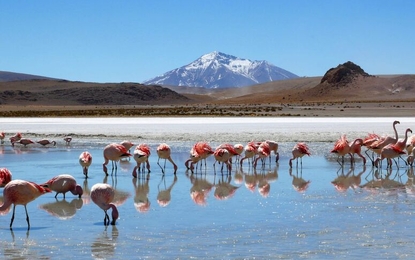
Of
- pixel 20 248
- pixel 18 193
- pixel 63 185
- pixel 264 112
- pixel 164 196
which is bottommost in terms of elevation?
pixel 20 248

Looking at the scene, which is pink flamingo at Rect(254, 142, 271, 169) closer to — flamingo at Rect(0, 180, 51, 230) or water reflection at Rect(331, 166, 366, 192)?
water reflection at Rect(331, 166, 366, 192)

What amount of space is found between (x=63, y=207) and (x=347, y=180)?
5.13 m

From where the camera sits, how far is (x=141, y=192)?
10312 millimetres

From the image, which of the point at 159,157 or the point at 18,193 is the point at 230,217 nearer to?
the point at 18,193

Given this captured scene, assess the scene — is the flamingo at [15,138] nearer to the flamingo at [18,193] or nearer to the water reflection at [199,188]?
the water reflection at [199,188]

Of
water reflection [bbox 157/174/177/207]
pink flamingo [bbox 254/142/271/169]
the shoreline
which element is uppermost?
the shoreline

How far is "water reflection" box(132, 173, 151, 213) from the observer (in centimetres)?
890

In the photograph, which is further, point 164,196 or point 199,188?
point 199,188

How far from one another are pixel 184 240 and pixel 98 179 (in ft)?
18.0

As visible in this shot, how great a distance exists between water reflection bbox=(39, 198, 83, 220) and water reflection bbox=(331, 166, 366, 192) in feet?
13.4

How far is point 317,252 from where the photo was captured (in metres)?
6.18

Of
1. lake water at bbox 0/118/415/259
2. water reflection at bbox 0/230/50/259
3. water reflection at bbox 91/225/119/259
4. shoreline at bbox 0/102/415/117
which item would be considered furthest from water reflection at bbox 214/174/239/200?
shoreline at bbox 0/102/415/117

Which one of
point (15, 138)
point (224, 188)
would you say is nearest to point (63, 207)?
point (224, 188)

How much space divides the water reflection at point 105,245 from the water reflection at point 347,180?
445cm
